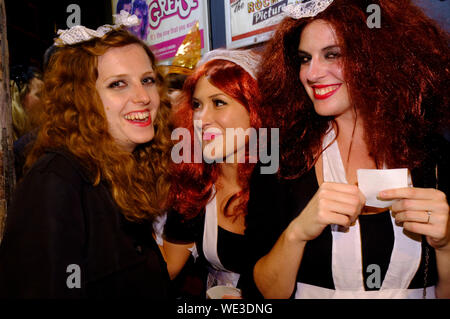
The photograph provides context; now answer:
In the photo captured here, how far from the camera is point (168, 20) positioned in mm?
3641

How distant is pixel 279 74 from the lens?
1.86m

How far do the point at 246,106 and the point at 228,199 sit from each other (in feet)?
1.97

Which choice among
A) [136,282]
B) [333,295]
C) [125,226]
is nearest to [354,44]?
[333,295]

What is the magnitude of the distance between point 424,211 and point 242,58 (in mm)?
1412

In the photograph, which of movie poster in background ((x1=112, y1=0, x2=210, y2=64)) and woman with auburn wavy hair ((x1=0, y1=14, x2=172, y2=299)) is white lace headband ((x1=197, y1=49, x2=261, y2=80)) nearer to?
woman with auburn wavy hair ((x1=0, y1=14, x2=172, y2=299))

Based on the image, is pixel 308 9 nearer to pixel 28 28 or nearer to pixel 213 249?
pixel 213 249

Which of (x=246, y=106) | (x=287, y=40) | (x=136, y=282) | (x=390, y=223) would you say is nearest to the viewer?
(x=390, y=223)

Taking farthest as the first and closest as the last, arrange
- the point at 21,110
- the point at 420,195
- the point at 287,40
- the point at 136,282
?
the point at 21,110 < the point at 287,40 < the point at 136,282 < the point at 420,195

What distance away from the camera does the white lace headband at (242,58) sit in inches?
85.5

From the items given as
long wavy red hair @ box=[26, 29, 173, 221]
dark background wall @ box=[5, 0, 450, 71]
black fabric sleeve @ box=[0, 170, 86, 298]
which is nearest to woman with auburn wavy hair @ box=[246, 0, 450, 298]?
long wavy red hair @ box=[26, 29, 173, 221]

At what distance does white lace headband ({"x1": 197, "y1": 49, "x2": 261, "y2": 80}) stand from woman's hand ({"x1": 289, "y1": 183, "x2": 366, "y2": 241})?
3.53 feet

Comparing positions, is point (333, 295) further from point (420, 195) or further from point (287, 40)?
point (287, 40)

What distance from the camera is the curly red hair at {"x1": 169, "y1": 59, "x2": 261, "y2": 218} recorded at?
2139mm

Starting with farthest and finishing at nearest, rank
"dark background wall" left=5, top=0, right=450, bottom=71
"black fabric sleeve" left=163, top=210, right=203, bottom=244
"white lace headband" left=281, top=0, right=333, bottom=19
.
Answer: "dark background wall" left=5, top=0, right=450, bottom=71
"black fabric sleeve" left=163, top=210, right=203, bottom=244
"white lace headband" left=281, top=0, right=333, bottom=19
